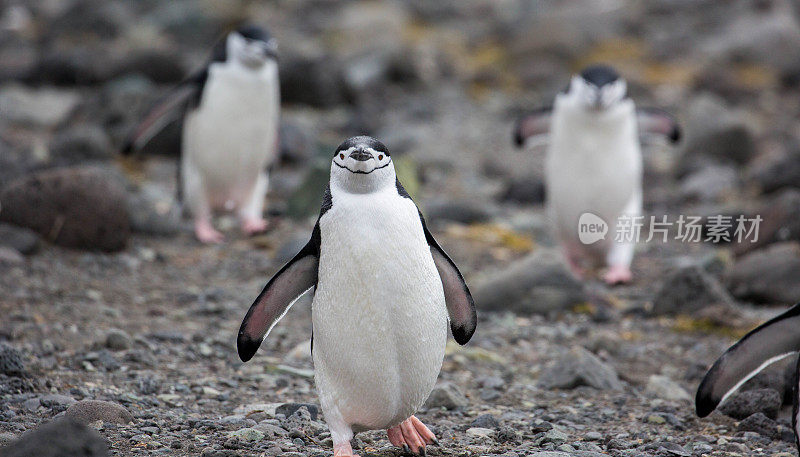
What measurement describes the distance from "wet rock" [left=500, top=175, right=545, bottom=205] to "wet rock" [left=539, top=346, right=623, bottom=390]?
4275 millimetres

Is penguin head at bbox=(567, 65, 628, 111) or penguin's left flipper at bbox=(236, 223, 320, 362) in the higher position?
penguin's left flipper at bbox=(236, 223, 320, 362)

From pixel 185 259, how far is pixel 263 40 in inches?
67.7

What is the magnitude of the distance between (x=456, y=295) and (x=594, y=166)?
3500 millimetres

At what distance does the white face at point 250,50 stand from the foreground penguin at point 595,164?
216cm

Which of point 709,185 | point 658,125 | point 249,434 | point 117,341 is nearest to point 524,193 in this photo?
point 658,125

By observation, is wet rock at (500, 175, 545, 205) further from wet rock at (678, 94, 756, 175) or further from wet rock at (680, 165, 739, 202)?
wet rock at (678, 94, 756, 175)

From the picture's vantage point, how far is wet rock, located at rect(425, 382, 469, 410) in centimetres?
449

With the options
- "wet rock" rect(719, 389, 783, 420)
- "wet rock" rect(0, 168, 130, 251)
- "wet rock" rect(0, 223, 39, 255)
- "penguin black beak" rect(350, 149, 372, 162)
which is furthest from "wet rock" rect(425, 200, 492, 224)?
"penguin black beak" rect(350, 149, 372, 162)

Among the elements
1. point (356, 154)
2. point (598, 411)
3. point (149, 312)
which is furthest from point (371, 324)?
point (149, 312)

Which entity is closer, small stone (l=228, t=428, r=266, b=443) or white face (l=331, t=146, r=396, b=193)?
white face (l=331, t=146, r=396, b=193)

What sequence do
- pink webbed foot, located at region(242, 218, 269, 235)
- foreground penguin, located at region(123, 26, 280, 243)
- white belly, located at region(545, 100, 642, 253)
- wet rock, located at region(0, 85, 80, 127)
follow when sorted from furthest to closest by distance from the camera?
wet rock, located at region(0, 85, 80, 127) → pink webbed foot, located at region(242, 218, 269, 235) → foreground penguin, located at region(123, 26, 280, 243) → white belly, located at region(545, 100, 642, 253)

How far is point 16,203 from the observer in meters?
6.58

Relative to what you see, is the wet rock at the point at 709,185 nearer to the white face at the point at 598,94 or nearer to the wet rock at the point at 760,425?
the white face at the point at 598,94

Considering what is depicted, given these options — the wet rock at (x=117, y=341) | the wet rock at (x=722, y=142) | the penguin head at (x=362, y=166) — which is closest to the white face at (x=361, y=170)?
the penguin head at (x=362, y=166)
